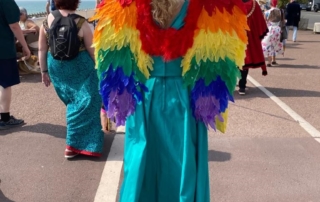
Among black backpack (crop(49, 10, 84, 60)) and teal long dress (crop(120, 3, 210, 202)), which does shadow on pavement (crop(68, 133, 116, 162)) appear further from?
teal long dress (crop(120, 3, 210, 202))

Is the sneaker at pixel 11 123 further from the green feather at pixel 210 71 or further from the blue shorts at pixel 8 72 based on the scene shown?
the green feather at pixel 210 71

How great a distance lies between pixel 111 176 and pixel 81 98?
0.89 m

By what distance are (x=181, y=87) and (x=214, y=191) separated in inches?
63.4

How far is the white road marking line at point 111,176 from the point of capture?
389cm

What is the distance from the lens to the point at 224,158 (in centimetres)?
477

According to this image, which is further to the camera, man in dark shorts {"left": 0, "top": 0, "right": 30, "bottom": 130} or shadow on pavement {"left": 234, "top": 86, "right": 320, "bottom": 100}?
shadow on pavement {"left": 234, "top": 86, "right": 320, "bottom": 100}

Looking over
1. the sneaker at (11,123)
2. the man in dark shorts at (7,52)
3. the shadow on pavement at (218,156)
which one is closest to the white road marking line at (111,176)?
the shadow on pavement at (218,156)

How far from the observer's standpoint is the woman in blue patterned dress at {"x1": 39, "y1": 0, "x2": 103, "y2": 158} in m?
4.55

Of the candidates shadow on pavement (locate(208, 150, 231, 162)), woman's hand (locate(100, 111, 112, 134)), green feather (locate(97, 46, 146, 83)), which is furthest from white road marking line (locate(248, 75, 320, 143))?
green feather (locate(97, 46, 146, 83))

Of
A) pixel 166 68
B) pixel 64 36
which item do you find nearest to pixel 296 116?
pixel 64 36

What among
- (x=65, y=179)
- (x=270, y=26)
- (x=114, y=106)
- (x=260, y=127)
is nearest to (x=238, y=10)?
(x=114, y=106)

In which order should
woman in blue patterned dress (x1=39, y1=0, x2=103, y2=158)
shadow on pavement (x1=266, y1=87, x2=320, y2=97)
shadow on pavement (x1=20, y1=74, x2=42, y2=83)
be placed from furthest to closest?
1. shadow on pavement (x1=20, y1=74, x2=42, y2=83)
2. shadow on pavement (x1=266, y1=87, x2=320, y2=97)
3. woman in blue patterned dress (x1=39, y1=0, x2=103, y2=158)

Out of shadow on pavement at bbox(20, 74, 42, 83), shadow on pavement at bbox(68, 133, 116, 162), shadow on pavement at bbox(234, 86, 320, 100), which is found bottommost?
shadow on pavement at bbox(20, 74, 42, 83)

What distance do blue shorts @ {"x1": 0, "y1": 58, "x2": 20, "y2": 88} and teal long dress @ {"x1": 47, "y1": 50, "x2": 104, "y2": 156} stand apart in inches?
50.3
